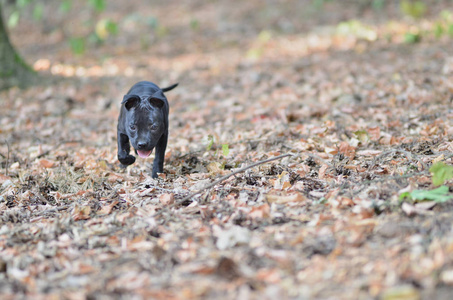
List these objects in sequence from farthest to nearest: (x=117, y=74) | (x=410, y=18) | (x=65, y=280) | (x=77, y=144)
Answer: (x=410, y=18), (x=117, y=74), (x=77, y=144), (x=65, y=280)

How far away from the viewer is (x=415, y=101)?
22.4ft

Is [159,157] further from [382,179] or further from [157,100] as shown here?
[382,179]

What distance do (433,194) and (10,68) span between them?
30.0 feet

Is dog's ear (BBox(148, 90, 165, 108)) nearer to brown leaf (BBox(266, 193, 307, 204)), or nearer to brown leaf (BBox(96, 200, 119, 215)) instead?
brown leaf (BBox(96, 200, 119, 215))

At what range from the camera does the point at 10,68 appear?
9680 millimetres

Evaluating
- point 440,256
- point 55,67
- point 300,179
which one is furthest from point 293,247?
point 55,67

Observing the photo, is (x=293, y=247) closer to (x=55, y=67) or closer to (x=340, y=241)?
(x=340, y=241)

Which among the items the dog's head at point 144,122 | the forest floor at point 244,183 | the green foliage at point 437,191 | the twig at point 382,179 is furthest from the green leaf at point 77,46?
the green foliage at point 437,191

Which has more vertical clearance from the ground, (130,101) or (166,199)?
(130,101)

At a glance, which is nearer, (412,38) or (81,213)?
(81,213)

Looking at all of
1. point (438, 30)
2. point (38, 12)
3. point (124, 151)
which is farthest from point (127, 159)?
point (38, 12)

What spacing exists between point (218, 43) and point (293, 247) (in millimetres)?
11282

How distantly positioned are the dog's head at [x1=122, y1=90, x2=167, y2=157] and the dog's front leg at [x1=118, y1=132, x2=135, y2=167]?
1.11 feet

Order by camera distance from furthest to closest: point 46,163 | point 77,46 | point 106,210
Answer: point 77,46, point 46,163, point 106,210
